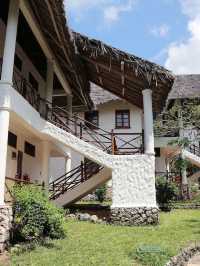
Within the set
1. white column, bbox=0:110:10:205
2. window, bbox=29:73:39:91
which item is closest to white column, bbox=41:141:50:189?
window, bbox=29:73:39:91

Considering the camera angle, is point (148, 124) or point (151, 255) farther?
point (148, 124)

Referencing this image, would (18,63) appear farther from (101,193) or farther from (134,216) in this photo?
(101,193)

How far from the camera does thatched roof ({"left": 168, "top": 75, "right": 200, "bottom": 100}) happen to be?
2438 centimetres

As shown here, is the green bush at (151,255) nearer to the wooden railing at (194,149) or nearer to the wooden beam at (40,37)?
the wooden beam at (40,37)

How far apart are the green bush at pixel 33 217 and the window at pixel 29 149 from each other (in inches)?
176

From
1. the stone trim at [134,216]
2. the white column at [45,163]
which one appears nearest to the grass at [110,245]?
the stone trim at [134,216]

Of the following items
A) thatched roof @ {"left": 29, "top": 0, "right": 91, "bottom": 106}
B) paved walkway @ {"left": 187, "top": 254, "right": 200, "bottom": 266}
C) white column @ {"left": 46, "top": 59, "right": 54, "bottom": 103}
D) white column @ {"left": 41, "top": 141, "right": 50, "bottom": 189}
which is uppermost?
thatched roof @ {"left": 29, "top": 0, "right": 91, "bottom": 106}

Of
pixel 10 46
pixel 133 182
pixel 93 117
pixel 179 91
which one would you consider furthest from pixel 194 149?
pixel 10 46

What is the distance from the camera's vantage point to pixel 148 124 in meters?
12.0

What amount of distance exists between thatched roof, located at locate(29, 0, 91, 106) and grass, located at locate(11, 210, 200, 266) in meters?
5.69

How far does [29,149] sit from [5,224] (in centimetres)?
577

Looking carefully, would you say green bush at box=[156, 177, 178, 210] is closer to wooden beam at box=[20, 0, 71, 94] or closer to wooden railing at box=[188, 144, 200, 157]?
wooden railing at box=[188, 144, 200, 157]

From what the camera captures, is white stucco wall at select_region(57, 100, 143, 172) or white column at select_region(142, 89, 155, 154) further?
white stucco wall at select_region(57, 100, 143, 172)

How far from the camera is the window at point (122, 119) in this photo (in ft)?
77.9
